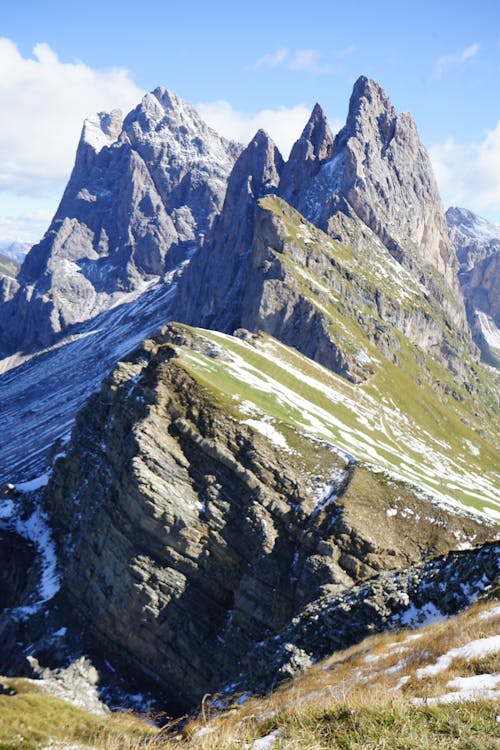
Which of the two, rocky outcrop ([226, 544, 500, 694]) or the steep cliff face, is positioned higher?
the steep cliff face

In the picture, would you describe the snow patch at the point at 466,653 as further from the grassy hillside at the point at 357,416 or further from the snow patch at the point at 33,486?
the snow patch at the point at 33,486

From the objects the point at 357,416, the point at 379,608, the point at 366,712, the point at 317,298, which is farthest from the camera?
the point at 317,298

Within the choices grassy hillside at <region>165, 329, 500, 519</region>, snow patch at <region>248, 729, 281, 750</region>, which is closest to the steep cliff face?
grassy hillside at <region>165, 329, 500, 519</region>

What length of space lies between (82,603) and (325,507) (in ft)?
75.0

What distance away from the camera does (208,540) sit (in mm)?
39969

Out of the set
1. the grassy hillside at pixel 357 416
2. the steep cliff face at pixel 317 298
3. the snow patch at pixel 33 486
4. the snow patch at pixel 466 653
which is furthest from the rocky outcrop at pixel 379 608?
the steep cliff face at pixel 317 298

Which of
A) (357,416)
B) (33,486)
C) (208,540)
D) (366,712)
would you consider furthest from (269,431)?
(357,416)

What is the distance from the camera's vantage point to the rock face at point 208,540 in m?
36.6

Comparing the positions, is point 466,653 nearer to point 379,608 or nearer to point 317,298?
point 379,608

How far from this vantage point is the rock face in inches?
1441

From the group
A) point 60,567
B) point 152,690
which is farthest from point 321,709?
point 60,567

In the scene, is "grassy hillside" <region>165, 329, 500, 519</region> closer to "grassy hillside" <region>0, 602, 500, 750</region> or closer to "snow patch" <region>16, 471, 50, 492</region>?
"snow patch" <region>16, 471, 50, 492</region>

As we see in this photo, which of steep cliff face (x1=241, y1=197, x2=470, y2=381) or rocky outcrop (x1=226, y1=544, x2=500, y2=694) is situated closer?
rocky outcrop (x1=226, y1=544, x2=500, y2=694)

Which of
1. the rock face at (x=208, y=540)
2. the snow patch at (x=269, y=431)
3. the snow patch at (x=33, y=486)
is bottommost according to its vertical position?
the snow patch at (x=33, y=486)
